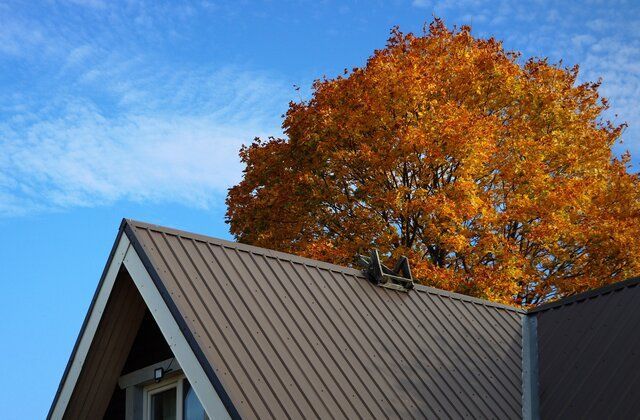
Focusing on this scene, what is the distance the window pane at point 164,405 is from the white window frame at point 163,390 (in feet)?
0.17

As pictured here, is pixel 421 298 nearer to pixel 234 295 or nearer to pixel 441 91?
pixel 234 295

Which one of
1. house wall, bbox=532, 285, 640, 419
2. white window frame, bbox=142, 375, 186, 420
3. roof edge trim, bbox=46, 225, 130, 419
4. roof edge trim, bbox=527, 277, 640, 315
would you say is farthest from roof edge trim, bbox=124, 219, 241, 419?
roof edge trim, bbox=527, 277, 640, 315

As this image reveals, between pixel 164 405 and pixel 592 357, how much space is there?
6.37m

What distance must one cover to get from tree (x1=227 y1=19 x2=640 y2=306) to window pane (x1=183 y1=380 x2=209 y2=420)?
48.9 feet

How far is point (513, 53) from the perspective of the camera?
33.5 meters

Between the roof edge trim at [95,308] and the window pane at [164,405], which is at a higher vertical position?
the roof edge trim at [95,308]

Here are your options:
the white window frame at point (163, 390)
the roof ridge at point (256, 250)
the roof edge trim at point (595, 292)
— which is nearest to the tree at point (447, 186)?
the roof edge trim at point (595, 292)

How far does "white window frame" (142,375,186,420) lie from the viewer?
38.7ft

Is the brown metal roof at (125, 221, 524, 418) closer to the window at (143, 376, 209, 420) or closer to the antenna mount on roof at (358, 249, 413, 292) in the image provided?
the antenna mount on roof at (358, 249, 413, 292)

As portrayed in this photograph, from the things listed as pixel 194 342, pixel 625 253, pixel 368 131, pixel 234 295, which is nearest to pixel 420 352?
pixel 234 295

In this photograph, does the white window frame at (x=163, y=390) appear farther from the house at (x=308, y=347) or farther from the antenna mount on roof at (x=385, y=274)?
the antenna mount on roof at (x=385, y=274)

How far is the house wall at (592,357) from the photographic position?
1241cm

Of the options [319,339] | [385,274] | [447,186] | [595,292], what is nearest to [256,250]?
[319,339]

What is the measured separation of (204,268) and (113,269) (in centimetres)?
116
